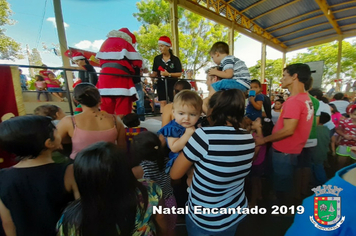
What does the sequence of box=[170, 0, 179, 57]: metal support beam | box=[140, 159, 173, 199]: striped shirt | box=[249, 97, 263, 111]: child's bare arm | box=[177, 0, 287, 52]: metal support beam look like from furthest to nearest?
box=[177, 0, 287, 52]: metal support beam → box=[170, 0, 179, 57]: metal support beam → box=[249, 97, 263, 111]: child's bare arm → box=[140, 159, 173, 199]: striped shirt

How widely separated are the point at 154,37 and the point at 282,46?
1185cm

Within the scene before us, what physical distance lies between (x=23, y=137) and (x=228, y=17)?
1048 centimetres

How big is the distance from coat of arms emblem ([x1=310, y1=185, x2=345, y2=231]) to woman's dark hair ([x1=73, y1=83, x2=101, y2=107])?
168 cm

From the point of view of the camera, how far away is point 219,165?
0.89m

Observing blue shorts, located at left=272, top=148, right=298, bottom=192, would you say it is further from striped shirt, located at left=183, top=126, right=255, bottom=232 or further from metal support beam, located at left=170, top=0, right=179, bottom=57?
metal support beam, located at left=170, top=0, right=179, bottom=57

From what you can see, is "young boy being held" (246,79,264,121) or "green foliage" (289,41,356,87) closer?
"young boy being held" (246,79,264,121)

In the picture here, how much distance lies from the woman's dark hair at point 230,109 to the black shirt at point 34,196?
1.01 meters

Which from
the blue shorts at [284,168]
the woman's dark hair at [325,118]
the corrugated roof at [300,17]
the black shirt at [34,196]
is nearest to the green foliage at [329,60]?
the corrugated roof at [300,17]

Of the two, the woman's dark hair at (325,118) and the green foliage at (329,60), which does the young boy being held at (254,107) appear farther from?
the green foliage at (329,60)

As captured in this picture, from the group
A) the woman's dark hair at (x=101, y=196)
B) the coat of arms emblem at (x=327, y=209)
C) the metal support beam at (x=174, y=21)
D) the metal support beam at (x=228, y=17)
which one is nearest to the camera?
the coat of arms emblem at (x=327, y=209)

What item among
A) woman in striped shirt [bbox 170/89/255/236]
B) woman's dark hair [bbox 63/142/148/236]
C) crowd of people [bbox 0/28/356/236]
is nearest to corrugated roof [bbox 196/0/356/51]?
crowd of people [bbox 0/28/356/236]

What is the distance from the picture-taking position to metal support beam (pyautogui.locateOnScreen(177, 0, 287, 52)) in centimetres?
669

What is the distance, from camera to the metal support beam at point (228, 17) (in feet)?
22.0

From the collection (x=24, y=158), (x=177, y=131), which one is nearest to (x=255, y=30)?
(x=177, y=131)
